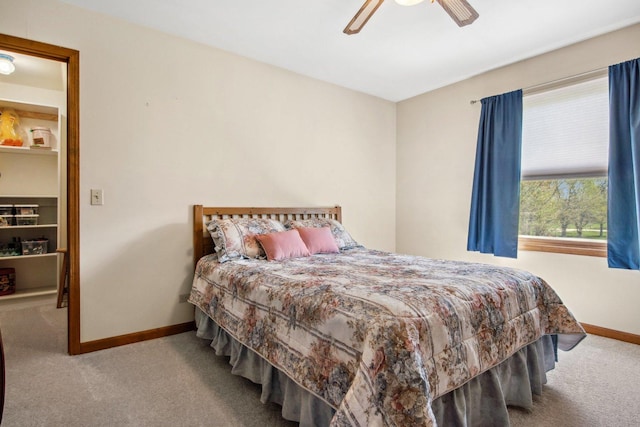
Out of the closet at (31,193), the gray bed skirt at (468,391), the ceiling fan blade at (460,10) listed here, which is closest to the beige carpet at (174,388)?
the gray bed skirt at (468,391)

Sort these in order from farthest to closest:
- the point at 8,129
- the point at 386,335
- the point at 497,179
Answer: the point at 8,129, the point at 497,179, the point at 386,335

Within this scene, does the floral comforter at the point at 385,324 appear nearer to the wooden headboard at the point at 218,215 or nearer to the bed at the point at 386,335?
the bed at the point at 386,335

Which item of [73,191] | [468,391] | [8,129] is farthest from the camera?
[8,129]

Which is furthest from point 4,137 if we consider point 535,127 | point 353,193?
point 535,127

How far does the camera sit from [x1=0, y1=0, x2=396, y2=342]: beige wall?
238 centimetres

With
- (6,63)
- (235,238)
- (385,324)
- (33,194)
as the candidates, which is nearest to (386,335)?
(385,324)

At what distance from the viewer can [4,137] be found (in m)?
3.52

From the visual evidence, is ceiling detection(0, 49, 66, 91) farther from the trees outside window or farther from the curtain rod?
the trees outside window

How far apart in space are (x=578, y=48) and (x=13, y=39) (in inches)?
168

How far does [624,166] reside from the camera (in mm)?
2533

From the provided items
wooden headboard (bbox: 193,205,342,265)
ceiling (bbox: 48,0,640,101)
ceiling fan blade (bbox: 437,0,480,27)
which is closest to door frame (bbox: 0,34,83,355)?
ceiling (bbox: 48,0,640,101)

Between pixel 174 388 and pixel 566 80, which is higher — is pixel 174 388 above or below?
below

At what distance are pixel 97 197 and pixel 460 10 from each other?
2.75 metres

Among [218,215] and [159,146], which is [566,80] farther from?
[159,146]
